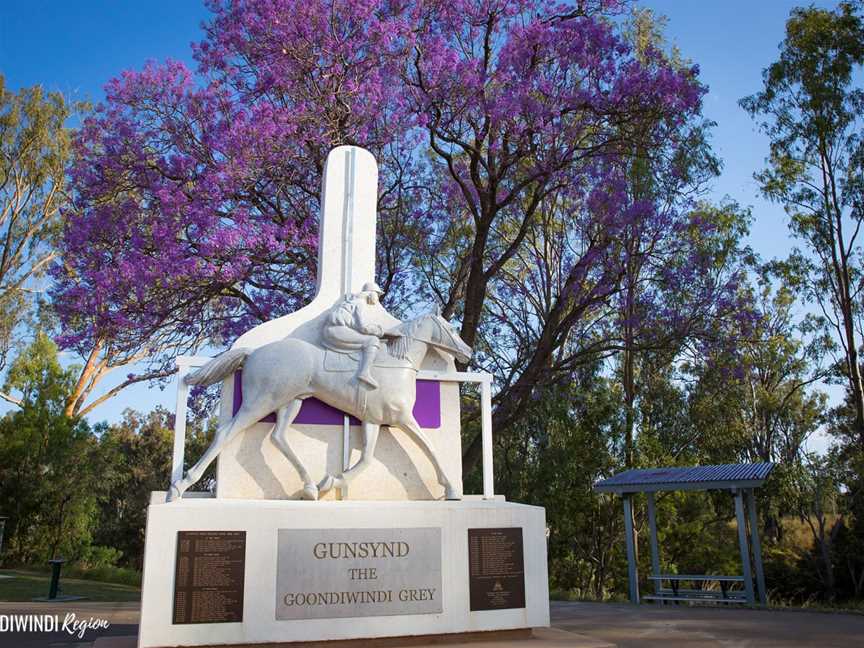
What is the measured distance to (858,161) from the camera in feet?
57.7

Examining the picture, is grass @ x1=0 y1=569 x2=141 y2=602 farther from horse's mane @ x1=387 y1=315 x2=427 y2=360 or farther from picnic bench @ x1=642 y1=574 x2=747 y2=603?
picnic bench @ x1=642 y1=574 x2=747 y2=603

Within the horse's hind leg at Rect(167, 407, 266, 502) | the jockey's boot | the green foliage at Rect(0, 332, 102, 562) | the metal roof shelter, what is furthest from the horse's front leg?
the green foliage at Rect(0, 332, 102, 562)

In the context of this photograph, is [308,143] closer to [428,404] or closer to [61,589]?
[428,404]

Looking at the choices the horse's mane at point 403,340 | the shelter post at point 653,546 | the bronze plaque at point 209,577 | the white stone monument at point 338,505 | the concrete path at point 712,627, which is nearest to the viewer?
the bronze plaque at point 209,577

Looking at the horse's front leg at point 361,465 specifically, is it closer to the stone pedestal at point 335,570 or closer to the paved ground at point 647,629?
the stone pedestal at point 335,570

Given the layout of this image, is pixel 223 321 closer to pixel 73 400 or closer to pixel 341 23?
pixel 341 23

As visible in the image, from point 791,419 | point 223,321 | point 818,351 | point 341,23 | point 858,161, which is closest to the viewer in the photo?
point 341,23

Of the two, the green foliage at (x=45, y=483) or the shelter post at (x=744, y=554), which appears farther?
the green foliage at (x=45, y=483)

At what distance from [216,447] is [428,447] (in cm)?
206

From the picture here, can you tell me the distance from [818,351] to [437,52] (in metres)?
17.3

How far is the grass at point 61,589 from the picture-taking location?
12352 millimetres

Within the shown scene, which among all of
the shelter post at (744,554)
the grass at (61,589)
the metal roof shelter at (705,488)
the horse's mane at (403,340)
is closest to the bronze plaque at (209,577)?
the horse's mane at (403,340)

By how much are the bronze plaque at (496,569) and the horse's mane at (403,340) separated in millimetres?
1898

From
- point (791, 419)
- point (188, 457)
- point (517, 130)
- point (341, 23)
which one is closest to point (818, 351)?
point (791, 419)
